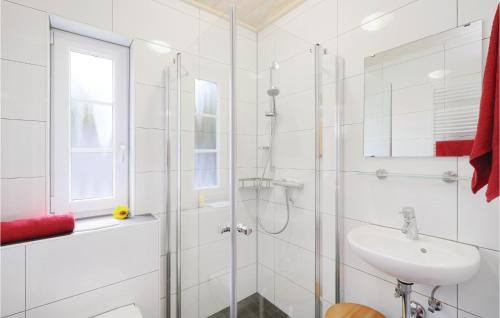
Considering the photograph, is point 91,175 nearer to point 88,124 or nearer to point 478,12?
point 88,124

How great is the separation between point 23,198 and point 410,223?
2.06 meters

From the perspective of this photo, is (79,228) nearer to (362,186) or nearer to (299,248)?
(299,248)

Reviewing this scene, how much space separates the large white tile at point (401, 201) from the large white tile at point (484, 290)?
0.14 metres

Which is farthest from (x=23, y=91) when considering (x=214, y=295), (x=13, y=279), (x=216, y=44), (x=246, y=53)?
(x=214, y=295)

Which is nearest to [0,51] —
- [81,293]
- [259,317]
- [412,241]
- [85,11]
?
[85,11]

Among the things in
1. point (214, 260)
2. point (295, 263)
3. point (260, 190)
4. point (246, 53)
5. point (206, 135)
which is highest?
point (246, 53)

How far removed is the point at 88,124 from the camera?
152cm

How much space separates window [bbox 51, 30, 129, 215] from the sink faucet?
1.77 m

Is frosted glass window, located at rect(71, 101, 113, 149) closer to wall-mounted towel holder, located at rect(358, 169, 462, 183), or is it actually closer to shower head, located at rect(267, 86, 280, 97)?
shower head, located at rect(267, 86, 280, 97)

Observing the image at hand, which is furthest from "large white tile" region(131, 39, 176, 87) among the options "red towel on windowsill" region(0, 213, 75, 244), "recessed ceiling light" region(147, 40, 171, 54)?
"red towel on windowsill" region(0, 213, 75, 244)

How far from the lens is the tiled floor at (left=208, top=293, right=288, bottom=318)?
1.04m

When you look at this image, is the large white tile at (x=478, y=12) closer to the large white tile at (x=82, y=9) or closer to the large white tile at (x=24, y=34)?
the large white tile at (x=82, y=9)

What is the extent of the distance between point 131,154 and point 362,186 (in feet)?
5.15

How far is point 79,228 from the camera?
1284 millimetres
